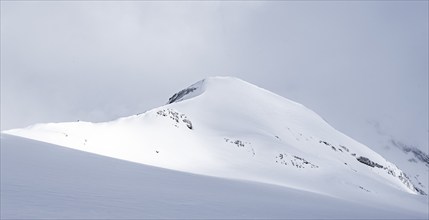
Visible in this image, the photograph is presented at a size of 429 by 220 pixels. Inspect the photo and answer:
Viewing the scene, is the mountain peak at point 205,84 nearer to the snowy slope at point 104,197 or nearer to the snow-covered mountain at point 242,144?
the snow-covered mountain at point 242,144

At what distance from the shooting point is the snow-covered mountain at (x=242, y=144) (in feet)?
115

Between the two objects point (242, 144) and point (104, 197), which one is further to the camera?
point (242, 144)

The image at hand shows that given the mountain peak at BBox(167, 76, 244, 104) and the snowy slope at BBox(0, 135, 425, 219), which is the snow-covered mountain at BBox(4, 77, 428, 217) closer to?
the mountain peak at BBox(167, 76, 244, 104)

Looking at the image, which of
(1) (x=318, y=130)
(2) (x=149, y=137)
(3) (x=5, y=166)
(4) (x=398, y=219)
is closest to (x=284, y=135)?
(1) (x=318, y=130)

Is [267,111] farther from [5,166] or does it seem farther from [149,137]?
[5,166]

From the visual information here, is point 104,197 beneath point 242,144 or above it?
beneath

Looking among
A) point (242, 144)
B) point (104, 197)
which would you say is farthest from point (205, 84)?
point (104, 197)

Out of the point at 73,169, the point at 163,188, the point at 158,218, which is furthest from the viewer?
the point at 73,169

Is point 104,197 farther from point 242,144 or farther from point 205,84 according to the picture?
point 205,84

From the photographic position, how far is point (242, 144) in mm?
46969

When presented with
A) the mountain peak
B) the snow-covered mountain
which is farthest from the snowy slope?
the mountain peak

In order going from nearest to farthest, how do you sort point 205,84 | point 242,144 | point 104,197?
1. point 104,197
2. point 242,144
3. point 205,84

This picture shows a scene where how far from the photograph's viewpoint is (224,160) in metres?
41.0

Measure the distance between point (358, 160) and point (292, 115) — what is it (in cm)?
1217
